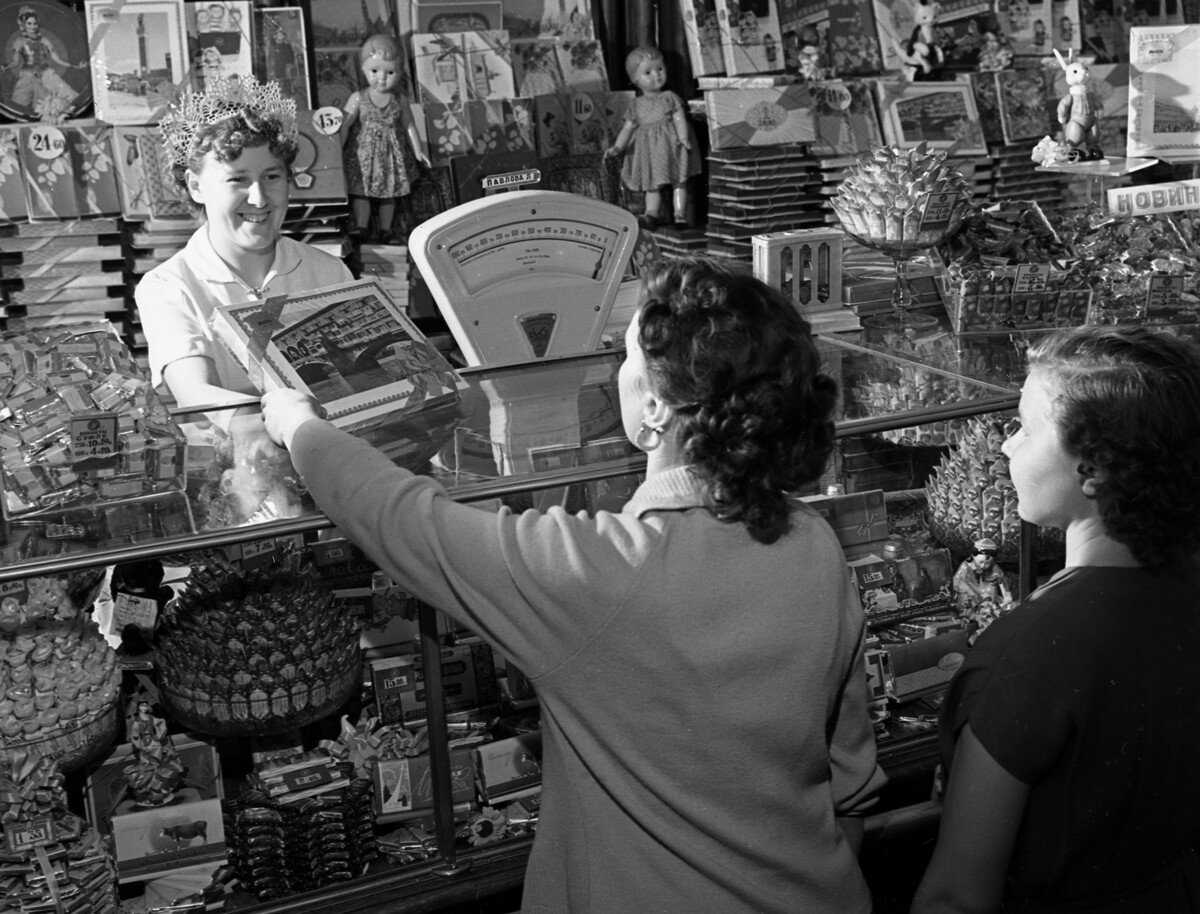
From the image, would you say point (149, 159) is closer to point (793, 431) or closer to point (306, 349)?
point (306, 349)

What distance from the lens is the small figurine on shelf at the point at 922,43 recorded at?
4902mm

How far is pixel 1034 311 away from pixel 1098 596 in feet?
3.73

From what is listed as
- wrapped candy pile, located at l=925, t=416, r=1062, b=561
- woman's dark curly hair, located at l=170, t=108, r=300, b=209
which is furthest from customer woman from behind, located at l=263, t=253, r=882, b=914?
woman's dark curly hair, located at l=170, t=108, r=300, b=209

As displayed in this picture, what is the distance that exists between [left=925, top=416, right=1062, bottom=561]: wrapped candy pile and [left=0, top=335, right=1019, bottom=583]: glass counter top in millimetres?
185

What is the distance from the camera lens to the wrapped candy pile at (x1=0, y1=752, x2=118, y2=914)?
5.15 feet

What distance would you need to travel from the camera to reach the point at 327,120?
13.4 feet

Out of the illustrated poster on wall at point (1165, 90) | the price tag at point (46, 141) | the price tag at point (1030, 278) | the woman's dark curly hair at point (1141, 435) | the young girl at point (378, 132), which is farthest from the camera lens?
the young girl at point (378, 132)

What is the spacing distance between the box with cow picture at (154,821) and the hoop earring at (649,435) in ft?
2.65

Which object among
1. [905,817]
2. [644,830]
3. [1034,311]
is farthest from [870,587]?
[644,830]

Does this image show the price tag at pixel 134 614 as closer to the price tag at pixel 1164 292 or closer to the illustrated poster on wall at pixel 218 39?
the price tag at pixel 1164 292

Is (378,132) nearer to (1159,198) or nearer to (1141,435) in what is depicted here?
(1159,198)

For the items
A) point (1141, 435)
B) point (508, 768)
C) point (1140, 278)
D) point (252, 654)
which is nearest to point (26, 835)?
point (252, 654)

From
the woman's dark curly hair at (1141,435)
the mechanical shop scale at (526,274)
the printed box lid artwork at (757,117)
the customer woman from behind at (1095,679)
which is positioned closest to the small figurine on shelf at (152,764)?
the mechanical shop scale at (526,274)

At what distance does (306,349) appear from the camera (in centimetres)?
170
